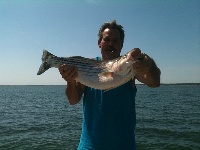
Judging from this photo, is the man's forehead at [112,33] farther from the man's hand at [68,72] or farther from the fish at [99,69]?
the man's hand at [68,72]

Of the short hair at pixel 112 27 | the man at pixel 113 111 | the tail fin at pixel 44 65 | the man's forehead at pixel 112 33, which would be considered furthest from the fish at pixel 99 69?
the short hair at pixel 112 27

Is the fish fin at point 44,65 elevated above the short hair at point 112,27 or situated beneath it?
situated beneath

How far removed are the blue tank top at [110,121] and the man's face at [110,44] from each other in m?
0.74

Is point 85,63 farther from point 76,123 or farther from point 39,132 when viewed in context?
point 76,123

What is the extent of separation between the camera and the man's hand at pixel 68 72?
189 inches

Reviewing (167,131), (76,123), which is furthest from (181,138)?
(76,123)

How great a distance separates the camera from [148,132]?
911 inches

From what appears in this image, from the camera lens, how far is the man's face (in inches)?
198

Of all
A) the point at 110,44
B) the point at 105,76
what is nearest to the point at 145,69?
the point at 105,76

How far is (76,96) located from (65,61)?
2.34 ft

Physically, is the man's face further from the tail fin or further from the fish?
the tail fin

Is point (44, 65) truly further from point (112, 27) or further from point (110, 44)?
point (112, 27)

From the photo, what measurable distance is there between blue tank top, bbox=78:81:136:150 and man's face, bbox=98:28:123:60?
74cm

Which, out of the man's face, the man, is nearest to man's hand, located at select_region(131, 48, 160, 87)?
the man
